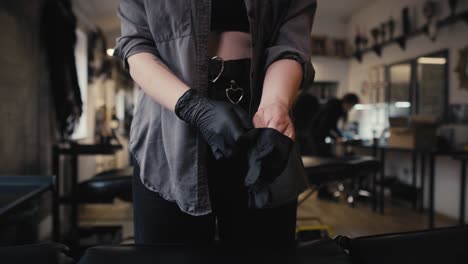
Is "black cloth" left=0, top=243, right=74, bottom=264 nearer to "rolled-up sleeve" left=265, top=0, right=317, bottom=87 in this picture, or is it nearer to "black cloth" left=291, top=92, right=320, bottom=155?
"rolled-up sleeve" left=265, top=0, right=317, bottom=87

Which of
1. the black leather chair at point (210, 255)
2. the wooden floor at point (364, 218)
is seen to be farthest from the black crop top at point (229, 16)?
the wooden floor at point (364, 218)

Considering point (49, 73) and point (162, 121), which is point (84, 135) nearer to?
point (49, 73)

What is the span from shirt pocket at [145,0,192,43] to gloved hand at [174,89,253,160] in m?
0.15

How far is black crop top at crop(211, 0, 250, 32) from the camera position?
670 millimetres

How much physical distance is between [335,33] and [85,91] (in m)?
4.32

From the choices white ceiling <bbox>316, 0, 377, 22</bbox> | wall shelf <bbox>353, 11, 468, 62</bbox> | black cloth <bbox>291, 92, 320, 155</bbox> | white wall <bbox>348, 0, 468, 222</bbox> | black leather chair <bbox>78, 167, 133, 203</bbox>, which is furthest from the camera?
white ceiling <bbox>316, 0, 377, 22</bbox>

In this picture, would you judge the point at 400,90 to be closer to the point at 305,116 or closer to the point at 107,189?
the point at 305,116

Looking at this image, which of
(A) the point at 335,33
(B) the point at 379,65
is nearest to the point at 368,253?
(B) the point at 379,65

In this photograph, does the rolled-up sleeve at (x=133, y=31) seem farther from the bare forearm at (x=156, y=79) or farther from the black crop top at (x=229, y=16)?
the black crop top at (x=229, y=16)

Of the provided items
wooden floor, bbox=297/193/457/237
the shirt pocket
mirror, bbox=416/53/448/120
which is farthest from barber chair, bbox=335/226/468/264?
mirror, bbox=416/53/448/120

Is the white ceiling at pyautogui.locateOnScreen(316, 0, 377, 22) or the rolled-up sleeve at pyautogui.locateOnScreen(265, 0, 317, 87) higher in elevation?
the white ceiling at pyautogui.locateOnScreen(316, 0, 377, 22)

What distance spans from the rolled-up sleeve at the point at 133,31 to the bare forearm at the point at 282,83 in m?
0.22

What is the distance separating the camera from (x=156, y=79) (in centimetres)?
59

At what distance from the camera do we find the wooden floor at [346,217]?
3.21m
